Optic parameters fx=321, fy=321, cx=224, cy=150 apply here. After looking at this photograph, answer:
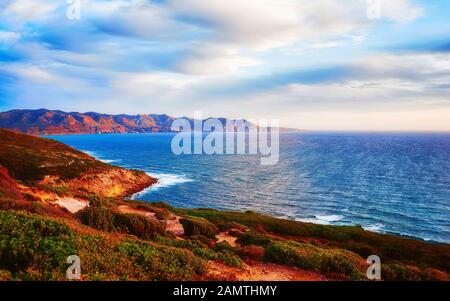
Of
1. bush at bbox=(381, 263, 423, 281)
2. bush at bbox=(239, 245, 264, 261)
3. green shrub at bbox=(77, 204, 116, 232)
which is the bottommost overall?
bush at bbox=(381, 263, 423, 281)

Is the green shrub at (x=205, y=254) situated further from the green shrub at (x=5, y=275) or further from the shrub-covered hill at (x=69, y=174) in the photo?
the shrub-covered hill at (x=69, y=174)

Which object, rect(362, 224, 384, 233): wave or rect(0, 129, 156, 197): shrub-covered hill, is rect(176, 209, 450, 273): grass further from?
rect(0, 129, 156, 197): shrub-covered hill

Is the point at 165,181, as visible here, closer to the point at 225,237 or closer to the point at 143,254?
the point at 225,237

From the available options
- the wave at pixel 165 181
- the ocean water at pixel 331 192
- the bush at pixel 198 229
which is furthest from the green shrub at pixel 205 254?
the wave at pixel 165 181

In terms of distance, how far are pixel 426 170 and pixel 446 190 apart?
115 ft

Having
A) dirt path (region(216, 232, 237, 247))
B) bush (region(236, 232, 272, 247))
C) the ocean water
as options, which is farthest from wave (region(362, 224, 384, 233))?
bush (region(236, 232, 272, 247))

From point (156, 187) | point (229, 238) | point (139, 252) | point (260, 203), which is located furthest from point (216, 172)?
point (139, 252)

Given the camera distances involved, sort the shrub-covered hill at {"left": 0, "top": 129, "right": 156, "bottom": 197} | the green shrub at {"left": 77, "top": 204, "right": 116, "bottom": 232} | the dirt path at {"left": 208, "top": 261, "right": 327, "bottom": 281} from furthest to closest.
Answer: the shrub-covered hill at {"left": 0, "top": 129, "right": 156, "bottom": 197} < the green shrub at {"left": 77, "top": 204, "right": 116, "bottom": 232} < the dirt path at {"left": 208, "top": 261, "right": 327, "bottom": 281}

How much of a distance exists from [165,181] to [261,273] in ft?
288

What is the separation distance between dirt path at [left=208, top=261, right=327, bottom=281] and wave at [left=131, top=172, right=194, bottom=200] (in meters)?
67.2

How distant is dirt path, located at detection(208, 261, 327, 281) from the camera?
43.8ft

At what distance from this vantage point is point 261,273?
14602 mm

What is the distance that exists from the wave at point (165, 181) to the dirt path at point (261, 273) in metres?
67.2
